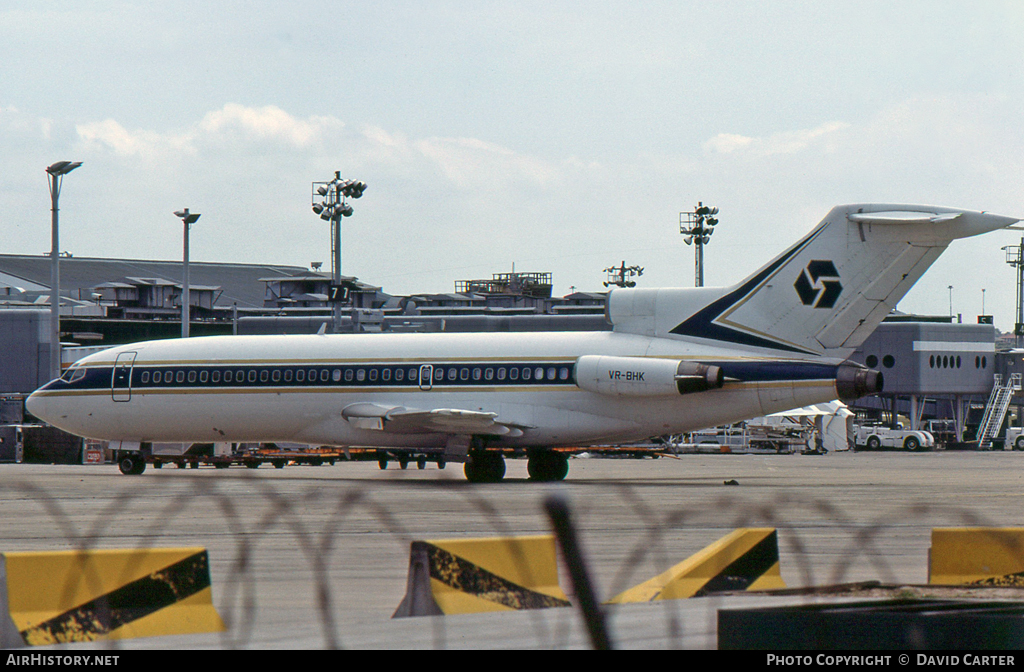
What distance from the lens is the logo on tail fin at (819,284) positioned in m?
28.2

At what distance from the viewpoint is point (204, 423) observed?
108 feet

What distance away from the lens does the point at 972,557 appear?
1208 centimetres

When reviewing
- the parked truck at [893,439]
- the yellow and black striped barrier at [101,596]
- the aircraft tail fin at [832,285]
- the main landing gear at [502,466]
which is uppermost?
the aircraft tail fin at [832,285]

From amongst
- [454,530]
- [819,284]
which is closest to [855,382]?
[819,284]

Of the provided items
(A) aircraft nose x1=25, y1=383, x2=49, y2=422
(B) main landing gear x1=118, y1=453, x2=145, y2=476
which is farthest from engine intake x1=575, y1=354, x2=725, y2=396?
(A) aircraft nose x1=25, y1=383, x2=49, y2=422

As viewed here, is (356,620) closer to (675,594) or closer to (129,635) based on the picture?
(129,635)

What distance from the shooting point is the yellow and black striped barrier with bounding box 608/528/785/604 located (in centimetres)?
1127

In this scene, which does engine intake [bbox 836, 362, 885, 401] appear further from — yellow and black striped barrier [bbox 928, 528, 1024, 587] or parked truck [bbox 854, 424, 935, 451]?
parked truck [bbox 854, 424, 935, 451]

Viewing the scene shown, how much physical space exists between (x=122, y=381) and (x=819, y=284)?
18417 millimetres

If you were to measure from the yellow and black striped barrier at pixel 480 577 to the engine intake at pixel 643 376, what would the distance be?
1734 centimetres

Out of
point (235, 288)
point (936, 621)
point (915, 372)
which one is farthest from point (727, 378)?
point (235, 288)

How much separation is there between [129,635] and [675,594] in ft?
15.4

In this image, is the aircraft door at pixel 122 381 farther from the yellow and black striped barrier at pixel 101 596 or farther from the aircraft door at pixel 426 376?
the yellow and black striped barrier at pixel 101 596

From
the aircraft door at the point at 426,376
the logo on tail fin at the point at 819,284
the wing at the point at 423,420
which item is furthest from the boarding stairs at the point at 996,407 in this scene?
the aircraft door at the point at 426,376
